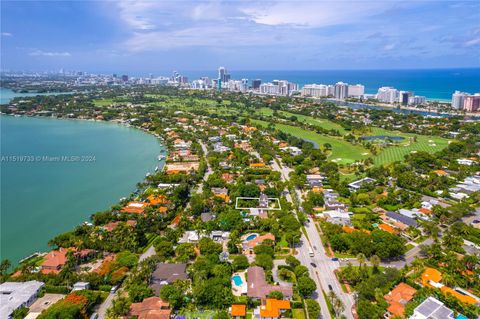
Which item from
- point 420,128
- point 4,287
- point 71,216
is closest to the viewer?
point 4,287

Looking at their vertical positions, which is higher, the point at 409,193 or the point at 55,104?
the point at 55,104

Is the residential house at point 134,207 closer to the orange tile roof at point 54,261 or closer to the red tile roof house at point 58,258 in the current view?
the red tile roof house at point 58,258

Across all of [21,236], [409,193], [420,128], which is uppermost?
[420,128]

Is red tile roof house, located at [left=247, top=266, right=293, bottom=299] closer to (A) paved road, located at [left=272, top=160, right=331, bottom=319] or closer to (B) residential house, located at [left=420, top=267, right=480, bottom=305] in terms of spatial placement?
(A) paved road, located at [left=272, top=160, right=331, bottom=319]

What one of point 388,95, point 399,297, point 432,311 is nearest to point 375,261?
point 399,297

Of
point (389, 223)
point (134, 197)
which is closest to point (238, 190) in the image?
point (134, 197)

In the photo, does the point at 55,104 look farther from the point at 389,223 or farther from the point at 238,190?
the point at 389,223
